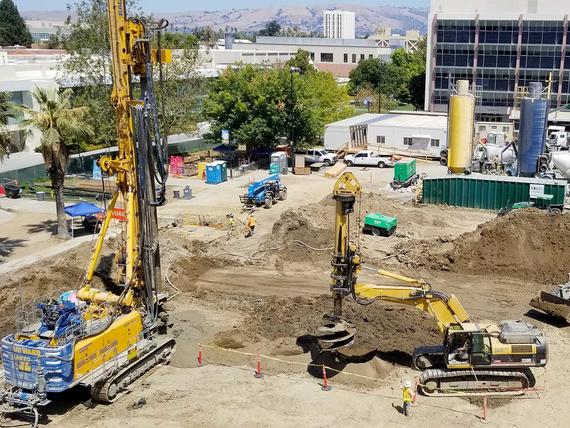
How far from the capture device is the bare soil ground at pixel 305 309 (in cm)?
1956

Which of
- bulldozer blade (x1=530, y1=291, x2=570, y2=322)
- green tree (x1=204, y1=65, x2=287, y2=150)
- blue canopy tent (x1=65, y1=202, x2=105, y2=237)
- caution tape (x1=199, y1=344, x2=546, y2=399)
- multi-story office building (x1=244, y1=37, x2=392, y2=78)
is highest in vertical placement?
multi-story office building (x1=244, y1=37, x2=392, y2=78)

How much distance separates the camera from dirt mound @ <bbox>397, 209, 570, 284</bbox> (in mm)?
31203

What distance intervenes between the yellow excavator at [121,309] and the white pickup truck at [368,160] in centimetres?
3619

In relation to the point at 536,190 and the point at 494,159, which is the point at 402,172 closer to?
the point at 494,159

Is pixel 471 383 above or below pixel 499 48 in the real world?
below

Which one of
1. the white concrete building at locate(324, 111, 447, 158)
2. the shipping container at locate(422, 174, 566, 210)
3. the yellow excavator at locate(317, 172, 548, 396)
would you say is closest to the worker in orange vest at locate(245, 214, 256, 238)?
the shipping container at locate(422, 174, 566, 210)

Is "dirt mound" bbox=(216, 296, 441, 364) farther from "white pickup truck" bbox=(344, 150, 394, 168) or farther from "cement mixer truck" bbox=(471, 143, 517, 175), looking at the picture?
"white pickup truck" bbox=(344, 150, 394, 168)

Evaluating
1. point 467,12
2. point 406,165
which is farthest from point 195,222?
point 467,12

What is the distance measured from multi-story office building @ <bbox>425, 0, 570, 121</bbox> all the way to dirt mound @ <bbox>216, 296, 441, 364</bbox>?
57.6 meters

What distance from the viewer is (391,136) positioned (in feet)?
209

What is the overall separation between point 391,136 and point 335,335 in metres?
45.6

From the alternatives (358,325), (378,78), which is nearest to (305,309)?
(358,325)

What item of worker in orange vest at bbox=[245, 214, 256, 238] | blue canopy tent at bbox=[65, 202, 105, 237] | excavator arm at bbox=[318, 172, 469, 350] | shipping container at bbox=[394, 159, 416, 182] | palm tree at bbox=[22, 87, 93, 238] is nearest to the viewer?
excavator arm at bbox=[318, 172, 469, 350]

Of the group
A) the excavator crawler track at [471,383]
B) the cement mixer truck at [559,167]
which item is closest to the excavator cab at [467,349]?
the excavator crawler track at [471,383]
